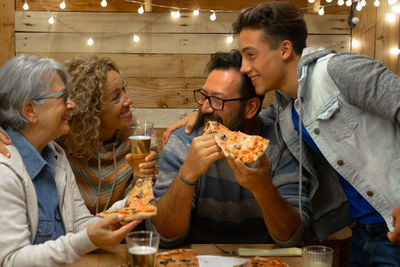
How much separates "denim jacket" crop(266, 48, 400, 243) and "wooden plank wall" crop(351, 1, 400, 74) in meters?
2.03

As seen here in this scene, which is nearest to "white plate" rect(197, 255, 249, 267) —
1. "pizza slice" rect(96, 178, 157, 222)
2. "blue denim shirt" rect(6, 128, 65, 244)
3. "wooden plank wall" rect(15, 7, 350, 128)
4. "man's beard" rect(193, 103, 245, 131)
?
"pizza slice" rect(96, 178, 157, 222)

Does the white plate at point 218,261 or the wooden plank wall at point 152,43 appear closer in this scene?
the white plate at point 218,261

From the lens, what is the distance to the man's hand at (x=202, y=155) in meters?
2.00

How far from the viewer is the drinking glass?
1.60 metres

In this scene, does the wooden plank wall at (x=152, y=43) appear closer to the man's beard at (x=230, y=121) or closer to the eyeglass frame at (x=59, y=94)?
the man's beard at (x=230, y=121)

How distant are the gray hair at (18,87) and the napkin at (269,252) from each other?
1113mm

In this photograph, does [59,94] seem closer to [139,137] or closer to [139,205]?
[139,137]

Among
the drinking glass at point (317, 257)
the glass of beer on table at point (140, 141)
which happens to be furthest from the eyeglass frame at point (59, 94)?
the drinking glass at point (317, 257)

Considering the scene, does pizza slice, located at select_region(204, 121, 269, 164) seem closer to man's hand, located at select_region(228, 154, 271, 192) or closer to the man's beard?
man's hand, located at select_region(228, 154, 271, 192)

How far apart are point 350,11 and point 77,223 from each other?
3130 mm

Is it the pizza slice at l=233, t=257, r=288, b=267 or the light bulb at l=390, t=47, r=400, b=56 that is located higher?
the light bulb at l=390, t=47, r=400, b=56

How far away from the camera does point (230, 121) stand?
2.44 metres

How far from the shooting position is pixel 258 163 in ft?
6.60

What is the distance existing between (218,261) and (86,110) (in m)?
1.42
